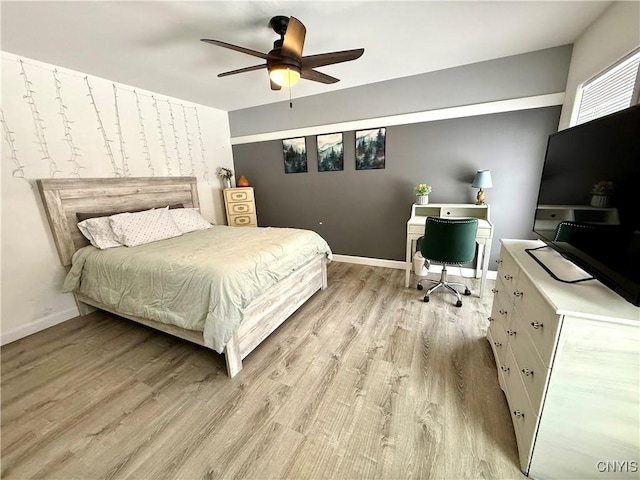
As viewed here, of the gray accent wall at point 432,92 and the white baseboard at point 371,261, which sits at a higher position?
the gray accent wall at point 432,92

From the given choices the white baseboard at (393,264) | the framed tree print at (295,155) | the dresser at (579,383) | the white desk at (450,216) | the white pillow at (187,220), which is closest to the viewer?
the dresser at (579,383)

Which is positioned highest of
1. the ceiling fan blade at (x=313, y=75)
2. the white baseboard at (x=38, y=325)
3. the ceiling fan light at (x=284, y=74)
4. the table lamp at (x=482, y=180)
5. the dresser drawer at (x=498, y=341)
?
the ceiling fan blade at (x=313, y=75)

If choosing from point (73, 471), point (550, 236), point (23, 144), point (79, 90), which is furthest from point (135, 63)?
point (550, 236)

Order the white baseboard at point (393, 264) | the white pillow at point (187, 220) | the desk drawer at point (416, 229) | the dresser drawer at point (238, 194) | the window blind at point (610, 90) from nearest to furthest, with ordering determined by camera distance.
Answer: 1. the window blind at point (610, 90)
2. the desk drawer at point (416, 229)
3. the white pillow at point (187, 220)
4. the white baseboard at point (393, 264)
5. the dresser drawer at point (238, 194)

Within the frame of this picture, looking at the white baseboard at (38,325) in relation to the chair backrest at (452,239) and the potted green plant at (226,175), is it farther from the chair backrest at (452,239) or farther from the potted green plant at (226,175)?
the chair backrest at (452,239)

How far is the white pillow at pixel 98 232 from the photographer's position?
244 centimetres

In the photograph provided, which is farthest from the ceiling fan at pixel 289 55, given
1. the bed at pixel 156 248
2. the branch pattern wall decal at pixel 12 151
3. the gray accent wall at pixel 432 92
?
the branch pattern wall decal at pixel 12 151

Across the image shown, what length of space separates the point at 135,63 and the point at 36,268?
2192 millimetres

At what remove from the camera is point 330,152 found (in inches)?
144

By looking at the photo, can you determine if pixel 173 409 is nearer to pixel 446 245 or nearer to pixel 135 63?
pixel 446 245

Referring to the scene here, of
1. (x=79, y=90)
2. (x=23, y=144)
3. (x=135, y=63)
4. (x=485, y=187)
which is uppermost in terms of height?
(x=135, y=63)

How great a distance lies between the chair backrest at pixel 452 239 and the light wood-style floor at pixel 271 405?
0.57 meters

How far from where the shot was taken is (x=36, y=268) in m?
2.35

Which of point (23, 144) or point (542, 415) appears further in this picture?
point (23, 144)
